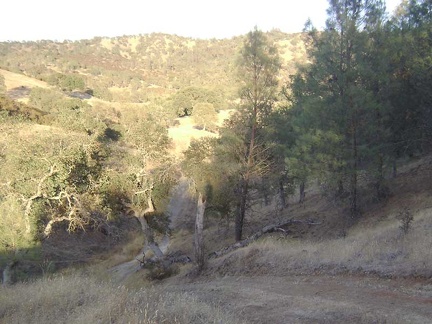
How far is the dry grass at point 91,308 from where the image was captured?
671 cm

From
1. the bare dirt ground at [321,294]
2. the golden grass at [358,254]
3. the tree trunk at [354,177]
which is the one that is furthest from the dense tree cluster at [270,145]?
the golden grass at [358,254]

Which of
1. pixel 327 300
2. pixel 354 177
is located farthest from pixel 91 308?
pixel 354 177

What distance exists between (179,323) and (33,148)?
16475mm

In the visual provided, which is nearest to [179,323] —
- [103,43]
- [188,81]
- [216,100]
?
[216,100]

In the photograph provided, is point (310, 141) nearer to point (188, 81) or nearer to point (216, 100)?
point (216, 100)

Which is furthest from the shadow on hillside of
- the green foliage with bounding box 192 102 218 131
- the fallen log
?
the fallen log

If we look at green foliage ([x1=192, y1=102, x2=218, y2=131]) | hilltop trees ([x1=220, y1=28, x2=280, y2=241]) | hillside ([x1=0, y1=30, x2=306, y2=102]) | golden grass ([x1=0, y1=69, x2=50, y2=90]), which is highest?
hillside ([x1=0, y1=30, x2=306, y2=102])

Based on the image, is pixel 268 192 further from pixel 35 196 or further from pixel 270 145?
pixel 35 196

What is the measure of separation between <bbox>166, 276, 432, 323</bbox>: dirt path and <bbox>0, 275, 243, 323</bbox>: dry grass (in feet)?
7.00

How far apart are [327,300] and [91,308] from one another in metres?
6.05

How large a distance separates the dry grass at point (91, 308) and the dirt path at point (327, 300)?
7.00 feet

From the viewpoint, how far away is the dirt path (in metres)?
8.50

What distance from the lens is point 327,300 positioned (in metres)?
10.1

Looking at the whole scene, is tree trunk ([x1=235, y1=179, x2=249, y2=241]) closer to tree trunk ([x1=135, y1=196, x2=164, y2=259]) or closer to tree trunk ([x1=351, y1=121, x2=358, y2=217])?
tree trunk ([x1=135, y1=196, x2=164, y2=259])
